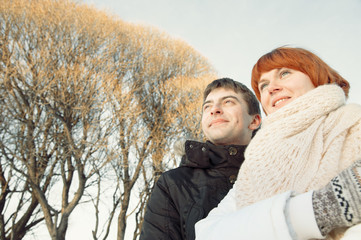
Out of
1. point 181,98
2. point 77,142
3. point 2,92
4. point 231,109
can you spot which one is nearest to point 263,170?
point 231,109

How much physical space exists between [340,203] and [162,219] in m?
1.01

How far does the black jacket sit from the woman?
44 centimetres

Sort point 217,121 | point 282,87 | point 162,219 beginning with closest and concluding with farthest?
point 282,87 → point 162,219 → point 217,121

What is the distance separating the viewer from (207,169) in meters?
1.58

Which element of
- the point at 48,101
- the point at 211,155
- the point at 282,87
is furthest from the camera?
the point at 48,101

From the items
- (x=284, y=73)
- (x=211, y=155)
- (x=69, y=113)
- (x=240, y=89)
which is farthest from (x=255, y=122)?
(x=69, y=113)

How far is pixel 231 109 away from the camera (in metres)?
1.76

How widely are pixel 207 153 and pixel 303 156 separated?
773mm

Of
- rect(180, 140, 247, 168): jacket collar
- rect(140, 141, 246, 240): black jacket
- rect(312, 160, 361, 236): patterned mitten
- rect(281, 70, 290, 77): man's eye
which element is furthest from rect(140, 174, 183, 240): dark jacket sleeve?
rect(312, 160, 361, 236): patterned mitten

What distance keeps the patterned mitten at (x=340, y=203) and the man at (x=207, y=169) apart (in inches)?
33.4

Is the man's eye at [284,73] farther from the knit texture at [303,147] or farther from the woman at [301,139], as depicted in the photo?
the knit texture at [303,147]

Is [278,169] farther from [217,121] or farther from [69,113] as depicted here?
[69,113]

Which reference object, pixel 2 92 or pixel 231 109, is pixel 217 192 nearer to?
pixel 231 109

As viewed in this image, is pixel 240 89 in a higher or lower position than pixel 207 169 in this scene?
higher
